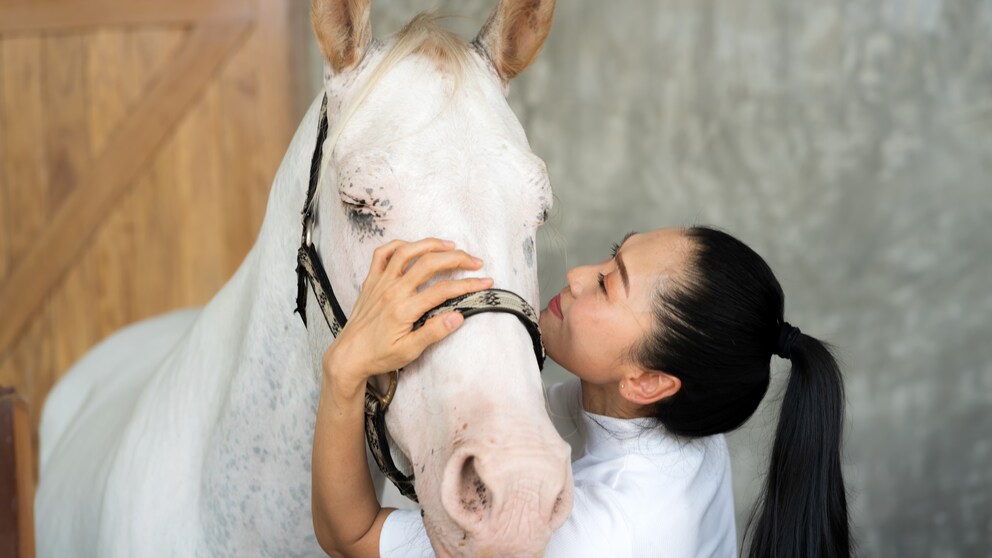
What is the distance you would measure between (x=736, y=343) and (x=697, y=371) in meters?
0.08

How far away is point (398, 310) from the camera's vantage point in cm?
109

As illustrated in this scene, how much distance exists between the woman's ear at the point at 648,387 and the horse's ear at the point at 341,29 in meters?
0.67

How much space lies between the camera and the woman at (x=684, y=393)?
56.2 inches

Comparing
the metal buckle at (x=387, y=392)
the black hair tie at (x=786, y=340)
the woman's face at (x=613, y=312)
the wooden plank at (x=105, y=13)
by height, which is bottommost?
the metal buckle at (x=387, y=392)

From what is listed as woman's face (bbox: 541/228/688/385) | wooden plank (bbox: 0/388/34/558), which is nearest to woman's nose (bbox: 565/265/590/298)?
woman's face (bbox: 541/228/688/385)

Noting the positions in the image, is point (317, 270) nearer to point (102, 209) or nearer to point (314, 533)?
point (314, 533)

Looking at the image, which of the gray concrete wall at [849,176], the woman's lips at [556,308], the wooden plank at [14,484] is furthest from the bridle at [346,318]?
the gray concrete wall at [849,176]

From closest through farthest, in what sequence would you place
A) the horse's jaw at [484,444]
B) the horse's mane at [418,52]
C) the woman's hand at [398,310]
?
the horse's jaw at [484,444] → the woman's hand at [398,310] → the horse's mane at [418,52]

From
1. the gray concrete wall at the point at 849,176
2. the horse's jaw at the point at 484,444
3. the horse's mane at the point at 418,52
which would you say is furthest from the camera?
the gray concrete wall at the point at 849,176

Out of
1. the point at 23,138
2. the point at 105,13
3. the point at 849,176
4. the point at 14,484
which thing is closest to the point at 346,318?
the point at 14,484

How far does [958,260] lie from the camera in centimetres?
303

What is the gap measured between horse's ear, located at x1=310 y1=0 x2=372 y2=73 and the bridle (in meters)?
0.08

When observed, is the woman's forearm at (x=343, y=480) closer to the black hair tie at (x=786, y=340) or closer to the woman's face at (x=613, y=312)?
the woman's face at (x=613, y=312)

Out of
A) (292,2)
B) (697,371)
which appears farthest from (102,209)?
(697,371)
